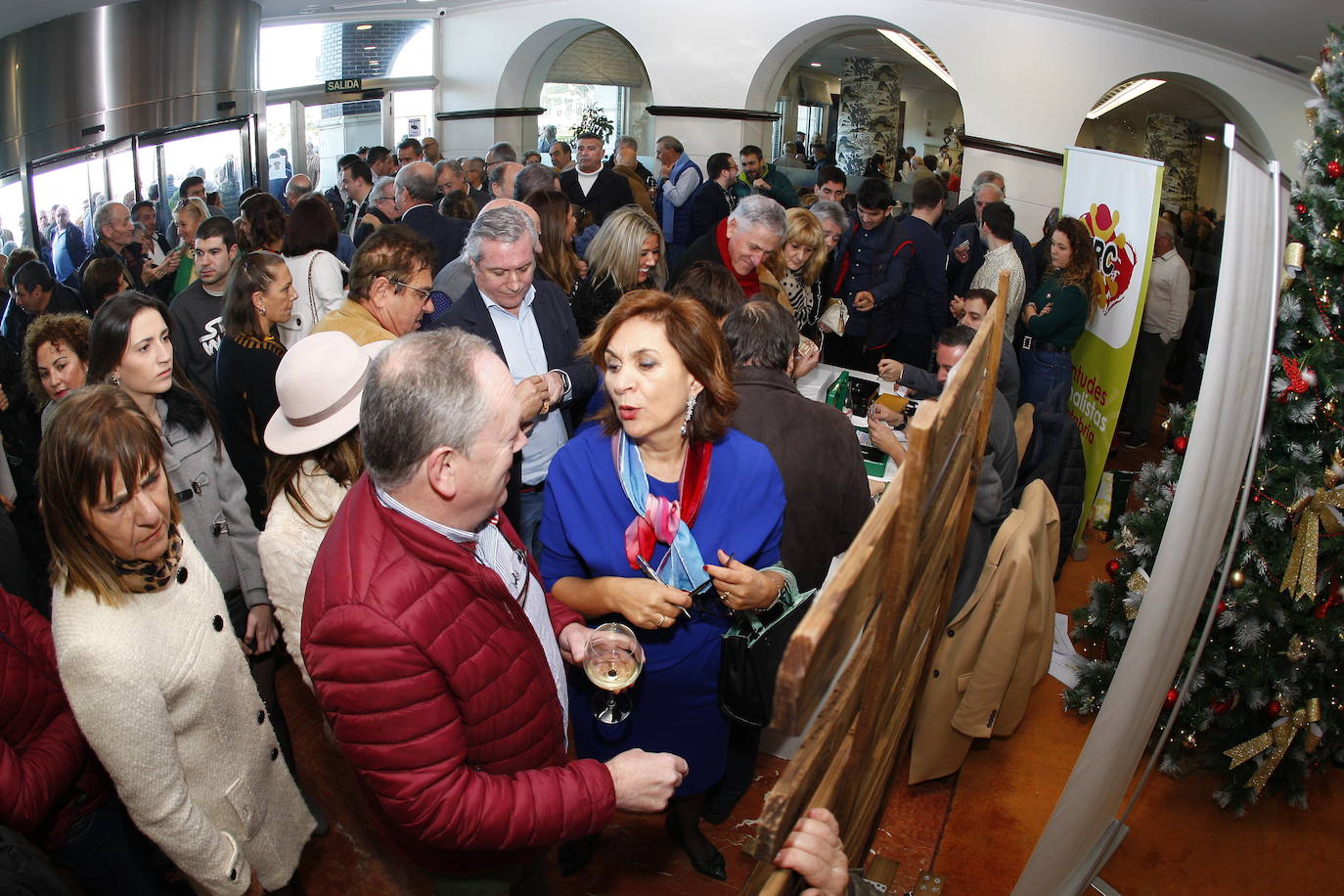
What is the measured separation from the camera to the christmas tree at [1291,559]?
269cm

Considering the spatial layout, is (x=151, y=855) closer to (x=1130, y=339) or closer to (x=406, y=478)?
(x=406, y=478)

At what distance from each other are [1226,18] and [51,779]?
28.2ft

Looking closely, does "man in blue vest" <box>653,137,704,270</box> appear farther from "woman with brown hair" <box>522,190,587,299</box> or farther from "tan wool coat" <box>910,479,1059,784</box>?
"tan wool coat" <box>910,479,1059,784</box>

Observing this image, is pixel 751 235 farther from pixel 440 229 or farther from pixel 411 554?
pixel 411 554

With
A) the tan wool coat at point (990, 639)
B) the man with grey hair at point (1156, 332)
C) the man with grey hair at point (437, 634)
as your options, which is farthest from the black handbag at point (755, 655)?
the man with grey hair at point (1156, 332)

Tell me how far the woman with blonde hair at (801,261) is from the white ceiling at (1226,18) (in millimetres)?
3746

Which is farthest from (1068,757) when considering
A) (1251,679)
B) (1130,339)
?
(1130,339)

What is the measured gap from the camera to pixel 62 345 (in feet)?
9.27

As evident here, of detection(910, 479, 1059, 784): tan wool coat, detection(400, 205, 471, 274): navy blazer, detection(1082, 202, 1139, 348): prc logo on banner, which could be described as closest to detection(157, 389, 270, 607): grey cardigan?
detection(910, 479, 1059, 784): tan wool coat

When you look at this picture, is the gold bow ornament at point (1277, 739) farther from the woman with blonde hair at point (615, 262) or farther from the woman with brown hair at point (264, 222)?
the woman with brown hair at point (264, 222)

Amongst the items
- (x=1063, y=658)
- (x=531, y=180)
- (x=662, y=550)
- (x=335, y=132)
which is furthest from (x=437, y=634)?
(x=335, y=132)

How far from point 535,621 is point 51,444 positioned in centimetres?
95

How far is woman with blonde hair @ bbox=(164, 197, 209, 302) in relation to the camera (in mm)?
5016

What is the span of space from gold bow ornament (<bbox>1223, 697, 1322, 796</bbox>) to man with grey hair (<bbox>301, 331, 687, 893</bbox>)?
8.21 feet
